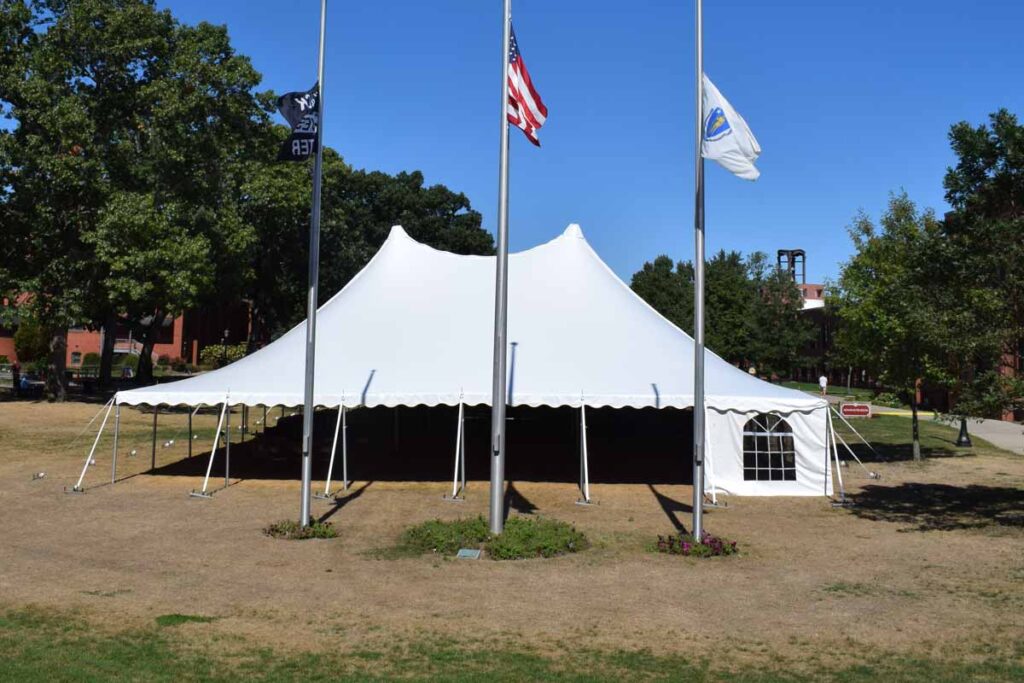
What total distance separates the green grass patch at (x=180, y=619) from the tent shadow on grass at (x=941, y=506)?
9.58m

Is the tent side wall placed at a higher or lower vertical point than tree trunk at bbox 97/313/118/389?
lower

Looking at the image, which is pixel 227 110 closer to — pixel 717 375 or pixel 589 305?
pixel 589 305

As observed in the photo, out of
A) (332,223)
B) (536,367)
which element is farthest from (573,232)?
(332,223)

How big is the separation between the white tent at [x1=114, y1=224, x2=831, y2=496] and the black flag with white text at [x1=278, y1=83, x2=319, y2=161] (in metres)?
4.77

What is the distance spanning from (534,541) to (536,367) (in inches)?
200

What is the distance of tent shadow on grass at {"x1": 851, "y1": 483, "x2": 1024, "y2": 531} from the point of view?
41.9ft

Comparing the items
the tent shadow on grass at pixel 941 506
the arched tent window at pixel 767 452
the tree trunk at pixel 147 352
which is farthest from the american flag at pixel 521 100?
the tree trunk at pixel 147 352

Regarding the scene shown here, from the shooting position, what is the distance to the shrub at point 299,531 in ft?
37.0

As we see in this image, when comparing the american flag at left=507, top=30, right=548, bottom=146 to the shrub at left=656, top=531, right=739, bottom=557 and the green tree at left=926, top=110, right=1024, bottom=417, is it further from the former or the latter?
the green tree at left=926, top=110, right=1024, bottom=417

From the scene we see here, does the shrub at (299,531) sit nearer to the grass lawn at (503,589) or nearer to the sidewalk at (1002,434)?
the grass lawn at (503,589)

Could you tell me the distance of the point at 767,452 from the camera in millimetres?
15164

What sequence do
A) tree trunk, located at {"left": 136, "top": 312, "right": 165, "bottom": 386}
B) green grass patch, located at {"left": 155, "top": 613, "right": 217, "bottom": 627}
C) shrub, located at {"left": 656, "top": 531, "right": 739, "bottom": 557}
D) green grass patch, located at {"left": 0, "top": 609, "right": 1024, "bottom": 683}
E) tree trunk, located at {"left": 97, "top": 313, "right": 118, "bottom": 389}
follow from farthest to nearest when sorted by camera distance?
tree trunk, located at {"left": 136, "top": 312, "right": 165, "bottom": 386} < tree trunk, located at {"left": 97, "top": 313, "right": 118, "bottom": 389} < shrub, located at {"left": 656, "top": 531, "right": 739, "bottom": 557} < green grass patch, located at {"left": 155, "top": 613, "right": 217, "bottom": 627} < green grass patch, located at {"left": 0, "top": 609, "right": 1024, "bottom": 683}

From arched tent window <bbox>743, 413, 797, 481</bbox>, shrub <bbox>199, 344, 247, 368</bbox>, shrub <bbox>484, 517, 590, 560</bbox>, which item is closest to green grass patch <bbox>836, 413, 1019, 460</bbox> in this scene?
arched tent window <bbox>743, 413, 797, 481</bbox>

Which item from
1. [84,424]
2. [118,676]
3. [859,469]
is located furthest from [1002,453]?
[84,424]
